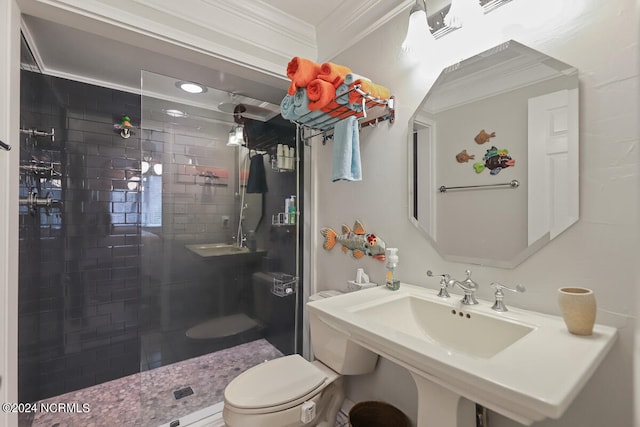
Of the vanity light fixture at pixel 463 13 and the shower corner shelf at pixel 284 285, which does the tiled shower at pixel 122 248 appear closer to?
the shower corner shelf at pixel 284 285

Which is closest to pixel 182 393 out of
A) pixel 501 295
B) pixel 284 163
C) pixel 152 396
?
pixel 152 396

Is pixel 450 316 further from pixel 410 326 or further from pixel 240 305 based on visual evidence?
pixel 240 305

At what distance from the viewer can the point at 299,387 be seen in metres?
1.36

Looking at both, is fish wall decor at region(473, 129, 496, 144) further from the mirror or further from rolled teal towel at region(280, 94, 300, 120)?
rolled teal towel at region(280, 94, 300, 120)

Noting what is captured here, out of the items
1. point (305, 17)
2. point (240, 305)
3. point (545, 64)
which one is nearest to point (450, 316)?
point (545, 64)

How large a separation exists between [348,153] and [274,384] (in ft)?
3.91

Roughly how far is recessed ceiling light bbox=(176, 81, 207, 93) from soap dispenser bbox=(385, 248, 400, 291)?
1740 mm

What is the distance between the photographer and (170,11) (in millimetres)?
1482

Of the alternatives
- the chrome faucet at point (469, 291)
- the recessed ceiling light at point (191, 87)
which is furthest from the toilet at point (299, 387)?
the recessed ceiling light at point (191, 87)

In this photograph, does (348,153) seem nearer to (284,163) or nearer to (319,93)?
(319,93)

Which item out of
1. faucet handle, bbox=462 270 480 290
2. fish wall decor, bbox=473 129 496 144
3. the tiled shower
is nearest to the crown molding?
the tiled shower

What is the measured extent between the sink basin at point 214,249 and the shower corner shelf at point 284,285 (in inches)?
14.0

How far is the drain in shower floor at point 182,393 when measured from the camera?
184cm

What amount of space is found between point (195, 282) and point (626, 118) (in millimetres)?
2431
